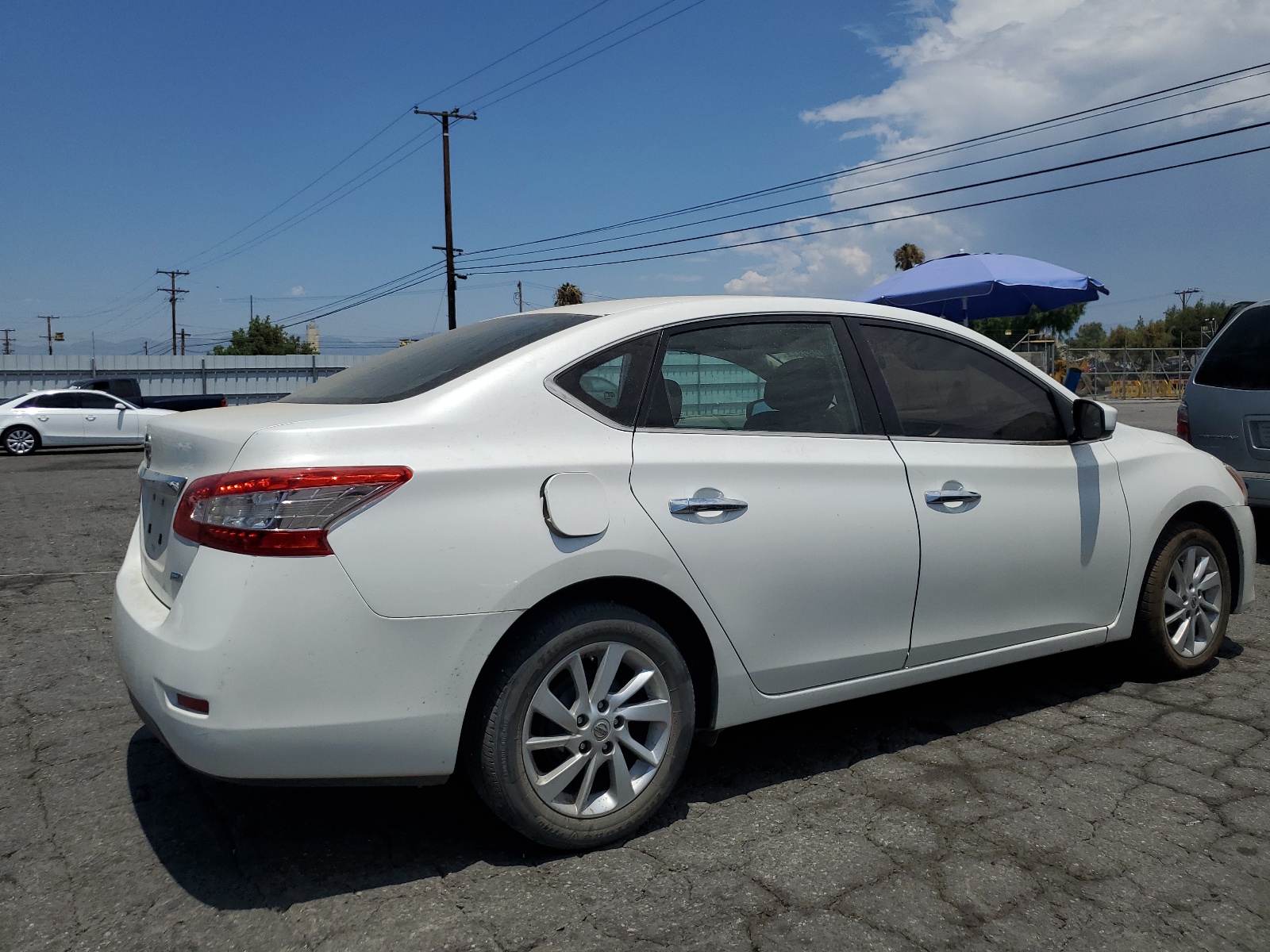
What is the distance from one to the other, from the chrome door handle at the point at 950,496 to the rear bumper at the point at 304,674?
1623 mm

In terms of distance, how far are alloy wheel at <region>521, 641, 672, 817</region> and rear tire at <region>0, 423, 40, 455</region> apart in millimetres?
22256

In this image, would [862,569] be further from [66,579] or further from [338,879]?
[66,579]

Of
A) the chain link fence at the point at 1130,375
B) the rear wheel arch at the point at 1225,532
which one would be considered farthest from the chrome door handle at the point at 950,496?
the chain link fence at the point at 1130,375

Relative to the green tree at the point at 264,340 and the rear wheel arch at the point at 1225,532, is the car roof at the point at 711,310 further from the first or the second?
the green tree at the point at 264,340

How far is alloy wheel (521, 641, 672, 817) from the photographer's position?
2771 millimetres

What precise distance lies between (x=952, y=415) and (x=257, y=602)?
2.50m

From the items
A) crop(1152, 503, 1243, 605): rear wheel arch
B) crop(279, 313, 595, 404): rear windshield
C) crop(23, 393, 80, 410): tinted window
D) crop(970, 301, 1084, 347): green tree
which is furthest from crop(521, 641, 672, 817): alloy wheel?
crop(970, 301, 1084, 347): green tree

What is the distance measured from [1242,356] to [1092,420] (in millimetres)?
4143

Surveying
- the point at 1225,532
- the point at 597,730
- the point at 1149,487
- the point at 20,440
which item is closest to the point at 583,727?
the point at 597,730

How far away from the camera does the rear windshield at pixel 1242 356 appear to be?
7.08 m

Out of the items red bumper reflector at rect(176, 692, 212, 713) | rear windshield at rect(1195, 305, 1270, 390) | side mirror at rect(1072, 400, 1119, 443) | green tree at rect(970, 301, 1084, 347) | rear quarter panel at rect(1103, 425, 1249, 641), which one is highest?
green tree at rect(970, 301, 1084, 347)

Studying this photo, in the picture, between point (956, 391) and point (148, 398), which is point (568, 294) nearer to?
point (148, 398)

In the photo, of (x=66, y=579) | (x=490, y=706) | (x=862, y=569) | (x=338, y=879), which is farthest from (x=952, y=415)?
(x=66, y=579)

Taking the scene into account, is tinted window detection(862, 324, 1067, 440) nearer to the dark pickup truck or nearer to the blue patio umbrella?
the blue patio umbrella
